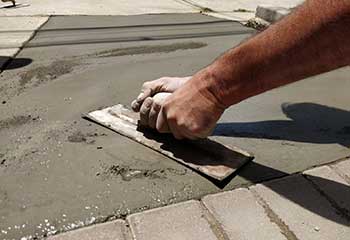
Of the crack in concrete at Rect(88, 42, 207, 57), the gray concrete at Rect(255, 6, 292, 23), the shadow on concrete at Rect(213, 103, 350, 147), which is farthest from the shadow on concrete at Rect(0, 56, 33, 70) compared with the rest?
the gray concrete at Rect(255, 6, 292, 23)

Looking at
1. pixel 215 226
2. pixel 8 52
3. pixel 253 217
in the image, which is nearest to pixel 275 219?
pixel 253 217

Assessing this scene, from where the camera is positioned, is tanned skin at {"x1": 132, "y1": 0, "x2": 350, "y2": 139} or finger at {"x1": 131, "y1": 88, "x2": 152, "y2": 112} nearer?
tanned skin at {"x1": 132, "y1": 0, "x2": 350, "y2": 139}

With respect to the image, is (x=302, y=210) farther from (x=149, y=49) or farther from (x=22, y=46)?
(x=22, y=46)

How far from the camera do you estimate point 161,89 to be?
169 centimetres

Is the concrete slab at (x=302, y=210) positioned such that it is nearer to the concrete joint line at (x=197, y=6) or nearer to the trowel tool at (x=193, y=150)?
the trowel tool at (x=193, y=150)

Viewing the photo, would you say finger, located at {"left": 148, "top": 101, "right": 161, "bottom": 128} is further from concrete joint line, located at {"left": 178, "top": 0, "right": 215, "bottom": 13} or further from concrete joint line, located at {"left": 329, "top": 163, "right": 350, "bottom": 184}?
concrete joint line, located at {"left": 178, "top": 0, "right": 215, "bottom": 13}

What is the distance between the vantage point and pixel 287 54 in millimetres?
1169

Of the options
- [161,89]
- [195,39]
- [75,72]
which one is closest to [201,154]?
[161,89]

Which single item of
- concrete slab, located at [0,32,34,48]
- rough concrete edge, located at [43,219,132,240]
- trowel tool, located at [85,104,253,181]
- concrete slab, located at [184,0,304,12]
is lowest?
rough concrete edge, located at [43,219,132,240]

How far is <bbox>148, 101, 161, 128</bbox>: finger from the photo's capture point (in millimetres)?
1593

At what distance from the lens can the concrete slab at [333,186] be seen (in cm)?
140

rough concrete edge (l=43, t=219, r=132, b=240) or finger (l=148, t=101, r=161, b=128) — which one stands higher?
finger (l=148, t=101, r=161, b=128)

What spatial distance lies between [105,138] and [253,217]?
2.54ft

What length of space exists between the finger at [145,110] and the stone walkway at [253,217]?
0.46m
